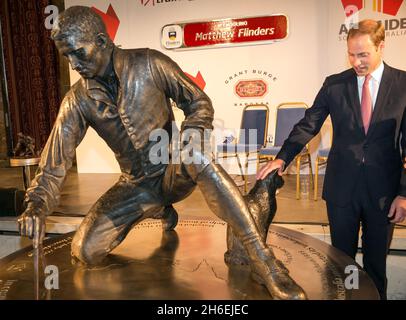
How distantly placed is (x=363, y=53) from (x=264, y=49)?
4.12 metres

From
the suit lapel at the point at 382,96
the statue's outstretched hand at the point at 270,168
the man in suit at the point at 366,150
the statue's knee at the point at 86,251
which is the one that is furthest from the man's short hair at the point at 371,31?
the statue's knee at the point at 86,251

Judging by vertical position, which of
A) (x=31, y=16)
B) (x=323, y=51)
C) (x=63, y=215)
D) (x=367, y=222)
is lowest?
→ (x=63, y=215)

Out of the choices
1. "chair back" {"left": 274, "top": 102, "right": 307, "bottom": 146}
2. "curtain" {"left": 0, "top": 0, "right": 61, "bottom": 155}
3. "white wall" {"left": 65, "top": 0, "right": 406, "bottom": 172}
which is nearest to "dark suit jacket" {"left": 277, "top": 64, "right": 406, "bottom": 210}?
"chair back" {"left": 274, "top": 102, "right": 307, "bottom": 146}

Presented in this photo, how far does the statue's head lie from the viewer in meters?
1.45

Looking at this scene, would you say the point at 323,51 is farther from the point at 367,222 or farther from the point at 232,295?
the point at 232,295

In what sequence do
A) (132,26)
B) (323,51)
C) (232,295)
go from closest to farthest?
(232,295) → (323,51) → (132,26)

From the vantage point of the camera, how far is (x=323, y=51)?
5.45m

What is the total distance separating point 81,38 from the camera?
1.47m

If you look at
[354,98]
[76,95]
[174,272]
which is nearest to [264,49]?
[354,98]

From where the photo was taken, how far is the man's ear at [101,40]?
154 cm

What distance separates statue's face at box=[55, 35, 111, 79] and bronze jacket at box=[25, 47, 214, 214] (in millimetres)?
83

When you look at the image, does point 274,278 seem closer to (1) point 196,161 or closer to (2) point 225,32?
(1) point 196,161

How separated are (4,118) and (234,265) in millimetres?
7569

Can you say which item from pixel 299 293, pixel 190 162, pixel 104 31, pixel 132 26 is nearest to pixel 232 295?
pixel 299 293
